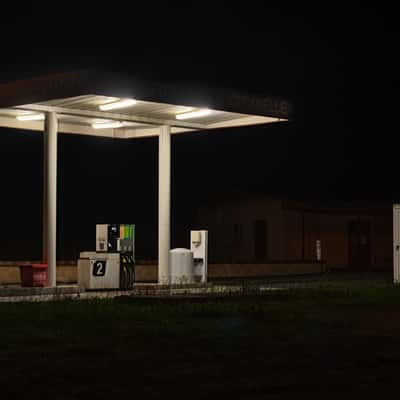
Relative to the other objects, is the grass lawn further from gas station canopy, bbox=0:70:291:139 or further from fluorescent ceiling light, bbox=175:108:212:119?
fluorescent ceiling light, bbox=175:108:212:119

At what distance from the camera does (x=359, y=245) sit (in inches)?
1873

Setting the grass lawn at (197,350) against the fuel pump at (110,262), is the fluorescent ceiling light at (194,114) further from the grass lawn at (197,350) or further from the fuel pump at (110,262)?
the grass lawn at (197,350)

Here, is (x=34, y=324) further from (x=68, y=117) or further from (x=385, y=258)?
(x=385, y=258)

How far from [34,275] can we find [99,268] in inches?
67.6

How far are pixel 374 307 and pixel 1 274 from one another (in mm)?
13540

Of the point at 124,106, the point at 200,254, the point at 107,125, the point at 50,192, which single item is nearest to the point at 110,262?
the point at 50,192

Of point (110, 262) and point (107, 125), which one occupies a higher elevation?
point (107, 125)

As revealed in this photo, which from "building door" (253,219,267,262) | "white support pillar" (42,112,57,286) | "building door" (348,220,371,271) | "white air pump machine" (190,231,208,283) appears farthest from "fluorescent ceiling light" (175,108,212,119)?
"building door" (348,220,371,271)

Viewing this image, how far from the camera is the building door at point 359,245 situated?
156 feet

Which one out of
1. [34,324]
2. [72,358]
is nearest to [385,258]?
[34,324]

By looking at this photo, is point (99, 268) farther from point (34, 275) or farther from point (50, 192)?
point (50, 192)

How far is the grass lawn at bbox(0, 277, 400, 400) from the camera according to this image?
1025 cm

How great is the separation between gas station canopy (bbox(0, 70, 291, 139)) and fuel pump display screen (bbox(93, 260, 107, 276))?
3.83 meters

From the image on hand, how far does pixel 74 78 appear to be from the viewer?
24.7m
